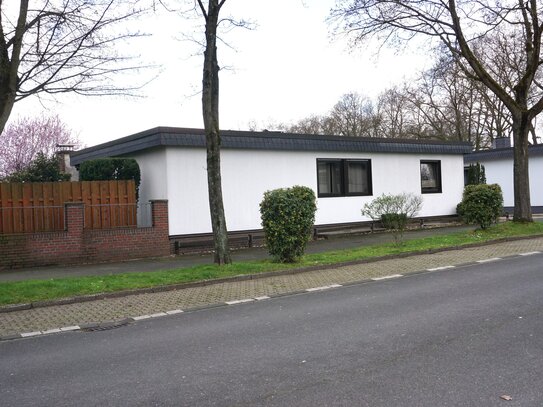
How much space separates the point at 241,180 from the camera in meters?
17.7

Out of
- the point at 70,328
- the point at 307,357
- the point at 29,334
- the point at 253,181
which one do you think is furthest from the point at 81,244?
the point at 307,357

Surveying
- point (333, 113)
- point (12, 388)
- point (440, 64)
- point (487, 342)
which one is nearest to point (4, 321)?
point (12, 388)

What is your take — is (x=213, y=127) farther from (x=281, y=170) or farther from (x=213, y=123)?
(x=281, y=170)

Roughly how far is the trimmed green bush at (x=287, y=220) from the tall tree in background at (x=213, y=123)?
1122 mm

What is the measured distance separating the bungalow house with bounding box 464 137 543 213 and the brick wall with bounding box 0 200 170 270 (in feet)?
74.4

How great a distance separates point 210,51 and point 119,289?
18.7 feet

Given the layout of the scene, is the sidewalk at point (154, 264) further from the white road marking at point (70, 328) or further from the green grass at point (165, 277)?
the white road marking at point (70, 328)

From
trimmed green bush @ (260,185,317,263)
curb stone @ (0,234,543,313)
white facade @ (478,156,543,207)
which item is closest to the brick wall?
trimmed green bush @ (260,185,317,263)

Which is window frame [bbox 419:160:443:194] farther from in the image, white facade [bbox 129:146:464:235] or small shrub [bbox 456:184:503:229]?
small shrub [bbox 456:184:503:229]

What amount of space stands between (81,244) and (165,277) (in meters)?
4.45

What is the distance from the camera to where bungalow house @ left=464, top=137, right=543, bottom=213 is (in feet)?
98.4

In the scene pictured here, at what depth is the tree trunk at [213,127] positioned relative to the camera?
40.4 feet

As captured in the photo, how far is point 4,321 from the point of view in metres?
8.30

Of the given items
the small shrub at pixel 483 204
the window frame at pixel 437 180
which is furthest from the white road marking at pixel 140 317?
the window frame at pixel 437 180
